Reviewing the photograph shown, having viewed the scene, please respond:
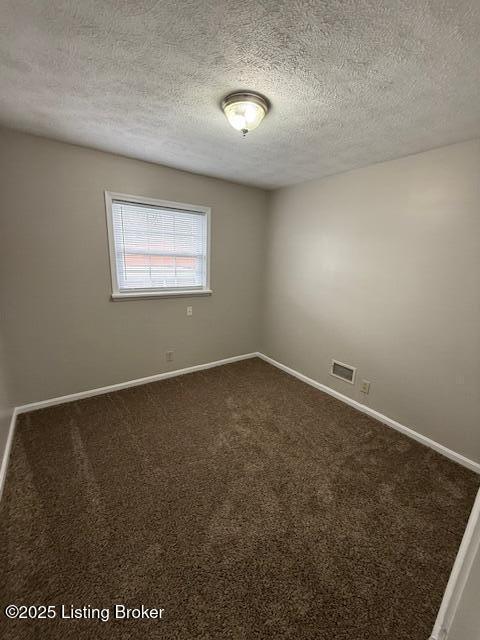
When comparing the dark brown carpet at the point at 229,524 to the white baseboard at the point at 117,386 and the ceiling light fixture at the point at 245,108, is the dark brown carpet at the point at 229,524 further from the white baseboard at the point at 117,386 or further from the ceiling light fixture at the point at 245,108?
the ceiling light fixture at the point at 245,108

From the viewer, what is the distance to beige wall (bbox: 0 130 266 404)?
213 centimetres

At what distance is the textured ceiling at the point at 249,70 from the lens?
939 millimetres

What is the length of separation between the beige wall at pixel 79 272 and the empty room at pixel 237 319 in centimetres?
2

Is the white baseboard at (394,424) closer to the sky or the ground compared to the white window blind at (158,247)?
closer to the ground

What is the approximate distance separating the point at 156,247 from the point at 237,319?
1.45m

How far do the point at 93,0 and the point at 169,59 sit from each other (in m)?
0.34

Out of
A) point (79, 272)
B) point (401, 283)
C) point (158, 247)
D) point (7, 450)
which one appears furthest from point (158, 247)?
point (401, 283)

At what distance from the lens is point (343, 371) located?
281cm

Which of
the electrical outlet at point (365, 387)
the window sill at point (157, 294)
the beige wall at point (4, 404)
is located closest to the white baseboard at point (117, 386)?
the beige wall at point (4, 404)

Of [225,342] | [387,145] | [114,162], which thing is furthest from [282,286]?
[114,162]

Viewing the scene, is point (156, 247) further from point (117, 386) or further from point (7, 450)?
point (7, 450)

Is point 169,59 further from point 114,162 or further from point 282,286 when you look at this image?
point 282,286

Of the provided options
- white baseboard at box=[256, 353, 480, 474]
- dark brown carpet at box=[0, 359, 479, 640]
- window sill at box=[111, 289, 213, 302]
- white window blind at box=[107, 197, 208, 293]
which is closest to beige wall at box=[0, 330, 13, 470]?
dark brown carpet at box=[0, 359, 479, 640]

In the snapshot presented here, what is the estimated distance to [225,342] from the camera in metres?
3.62
